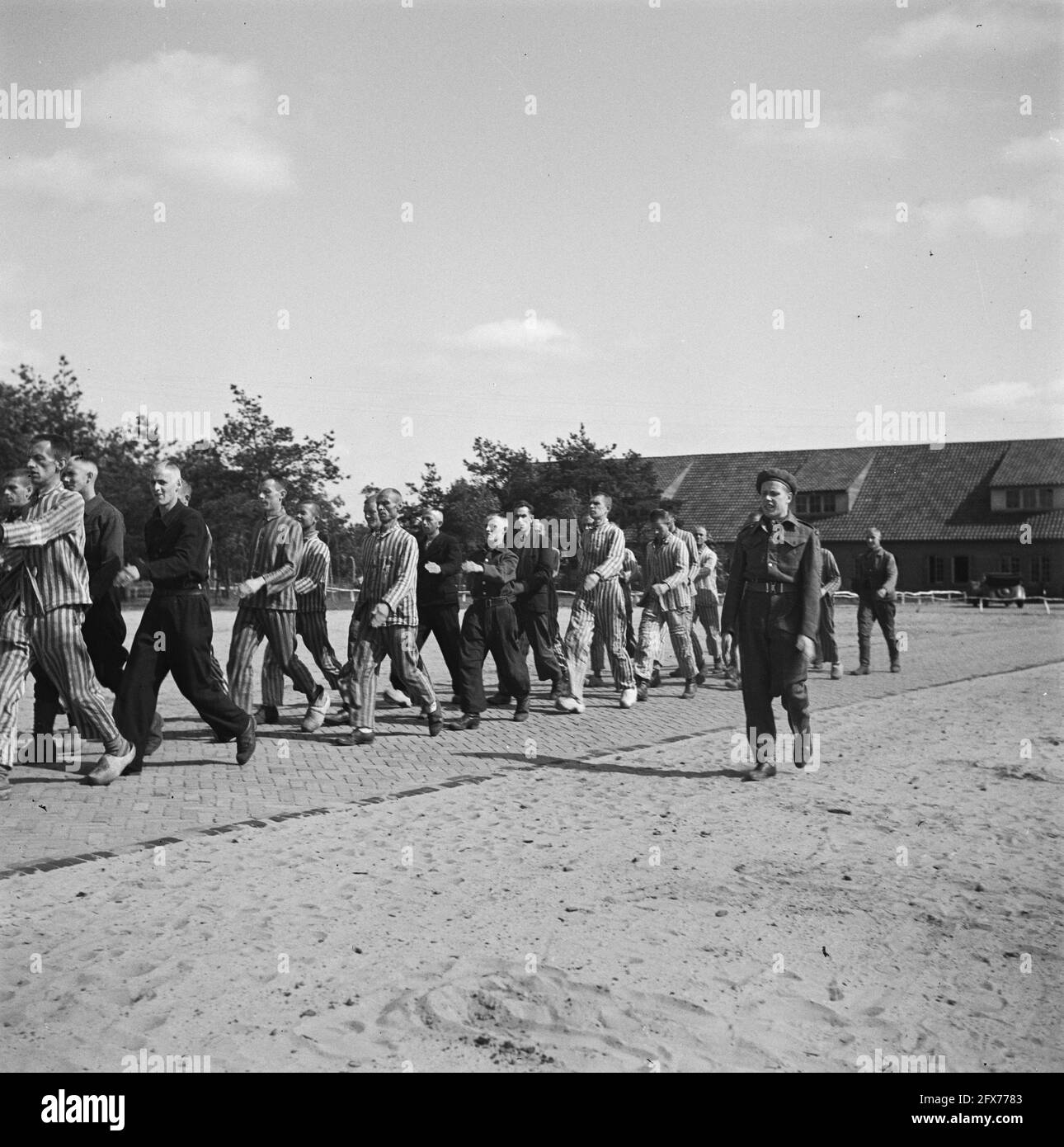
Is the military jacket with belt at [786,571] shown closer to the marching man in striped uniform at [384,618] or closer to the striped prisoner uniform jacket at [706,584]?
the marching man in striped uniform at [384,618]

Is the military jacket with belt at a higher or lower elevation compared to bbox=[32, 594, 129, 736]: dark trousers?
higher

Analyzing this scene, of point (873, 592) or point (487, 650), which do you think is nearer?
point (487, 650)

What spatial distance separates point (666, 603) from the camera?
13.5 metres

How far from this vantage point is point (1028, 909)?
5.12 meters

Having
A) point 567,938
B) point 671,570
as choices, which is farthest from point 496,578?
point 567,938

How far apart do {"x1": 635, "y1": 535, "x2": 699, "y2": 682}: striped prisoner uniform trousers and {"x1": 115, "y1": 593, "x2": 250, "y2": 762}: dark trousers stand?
A: 607cm

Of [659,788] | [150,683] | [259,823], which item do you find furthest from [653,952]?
[150,683]

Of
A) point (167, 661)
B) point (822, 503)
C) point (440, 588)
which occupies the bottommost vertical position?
point (167, 661)

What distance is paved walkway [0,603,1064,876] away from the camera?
668 centimetres

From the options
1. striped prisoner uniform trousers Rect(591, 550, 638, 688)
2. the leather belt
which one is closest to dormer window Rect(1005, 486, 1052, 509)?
striped prisoner uniform trousers Rect(591, 550, 638, 688)

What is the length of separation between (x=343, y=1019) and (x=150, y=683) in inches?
183

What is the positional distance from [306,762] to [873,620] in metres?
9.66

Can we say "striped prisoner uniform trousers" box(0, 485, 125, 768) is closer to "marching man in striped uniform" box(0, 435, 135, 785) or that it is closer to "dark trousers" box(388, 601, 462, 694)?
"marching man in striped uniform" box(0, 435, 135, 785)

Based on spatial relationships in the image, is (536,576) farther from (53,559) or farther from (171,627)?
(53,559)
